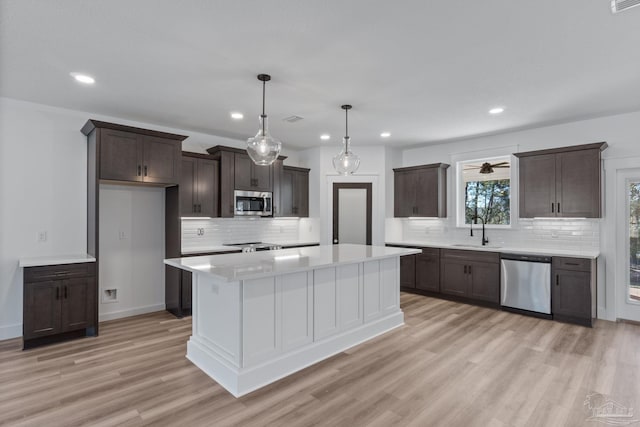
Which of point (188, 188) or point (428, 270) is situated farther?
point (428, 270)

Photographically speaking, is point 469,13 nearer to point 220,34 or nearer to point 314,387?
point 220,34

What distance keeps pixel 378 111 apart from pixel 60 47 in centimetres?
327

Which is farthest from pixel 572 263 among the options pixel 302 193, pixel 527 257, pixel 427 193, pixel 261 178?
pixel 261 178

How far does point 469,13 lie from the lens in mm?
2250

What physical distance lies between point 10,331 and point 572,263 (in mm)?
6843

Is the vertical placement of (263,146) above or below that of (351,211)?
above

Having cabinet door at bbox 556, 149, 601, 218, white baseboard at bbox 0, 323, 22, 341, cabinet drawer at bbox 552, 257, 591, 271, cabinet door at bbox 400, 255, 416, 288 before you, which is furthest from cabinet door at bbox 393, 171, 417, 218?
white baseboard at bbox 0, 323, 22, 341

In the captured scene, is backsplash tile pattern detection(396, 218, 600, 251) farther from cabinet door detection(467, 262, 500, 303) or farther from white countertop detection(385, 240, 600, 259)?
cabinet door detection(467, 262, 500, 303)

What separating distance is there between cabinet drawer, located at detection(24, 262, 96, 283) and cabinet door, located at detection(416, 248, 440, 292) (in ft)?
15.9

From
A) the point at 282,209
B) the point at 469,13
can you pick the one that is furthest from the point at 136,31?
the point at 282,209

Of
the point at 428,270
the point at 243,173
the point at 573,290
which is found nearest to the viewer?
the point at 573,290

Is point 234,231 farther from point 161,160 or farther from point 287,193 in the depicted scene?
point 161,160

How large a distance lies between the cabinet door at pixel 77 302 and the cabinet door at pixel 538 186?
19.2 feet

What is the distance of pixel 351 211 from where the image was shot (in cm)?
653
